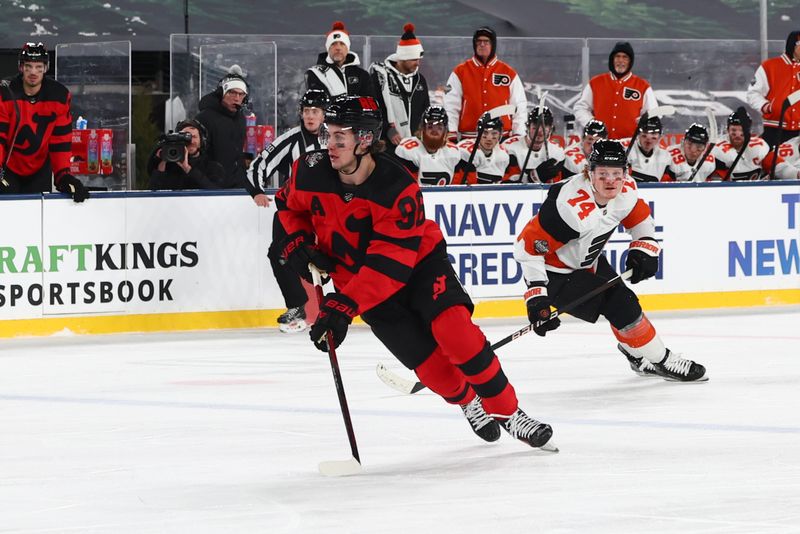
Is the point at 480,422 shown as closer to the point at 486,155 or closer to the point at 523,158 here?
the point at 486,155

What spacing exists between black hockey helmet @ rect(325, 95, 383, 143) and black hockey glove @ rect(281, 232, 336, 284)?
0.37 meters

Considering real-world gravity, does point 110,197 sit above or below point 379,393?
above

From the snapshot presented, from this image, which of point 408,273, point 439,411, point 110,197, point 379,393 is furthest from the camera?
point 110,197

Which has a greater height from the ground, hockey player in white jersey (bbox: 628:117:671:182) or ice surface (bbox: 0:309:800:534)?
hockey player in white jersey (bbox: 628:117:671:182)

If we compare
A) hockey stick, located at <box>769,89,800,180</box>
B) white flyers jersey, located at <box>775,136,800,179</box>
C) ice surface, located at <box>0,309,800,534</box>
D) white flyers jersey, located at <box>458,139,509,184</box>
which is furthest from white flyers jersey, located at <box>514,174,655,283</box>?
white flyers jersey, located at <box>775,136,800,179</box>

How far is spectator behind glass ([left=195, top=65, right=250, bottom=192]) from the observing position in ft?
27.0

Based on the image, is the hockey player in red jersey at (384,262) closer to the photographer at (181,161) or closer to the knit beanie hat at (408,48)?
the photographer at (181,161)

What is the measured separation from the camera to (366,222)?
4.28m

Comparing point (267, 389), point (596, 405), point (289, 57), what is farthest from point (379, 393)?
point (289, 57)

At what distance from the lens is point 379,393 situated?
576 cm

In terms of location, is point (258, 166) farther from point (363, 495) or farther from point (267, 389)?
point (363, 495)

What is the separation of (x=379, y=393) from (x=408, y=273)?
1657mm

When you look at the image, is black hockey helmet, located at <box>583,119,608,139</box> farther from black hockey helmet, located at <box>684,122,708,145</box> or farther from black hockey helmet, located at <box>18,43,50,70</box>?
black hockey helmet, located at <box>18,43,50,70</box>

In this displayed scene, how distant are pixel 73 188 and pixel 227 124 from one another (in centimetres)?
109
